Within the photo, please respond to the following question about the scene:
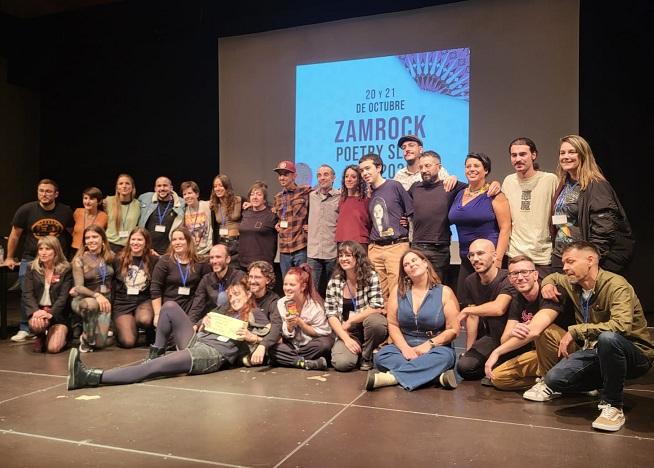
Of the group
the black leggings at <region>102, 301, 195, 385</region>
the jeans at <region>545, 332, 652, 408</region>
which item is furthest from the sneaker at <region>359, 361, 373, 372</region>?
the jeans at <region>545, 332, 652, 408</region>

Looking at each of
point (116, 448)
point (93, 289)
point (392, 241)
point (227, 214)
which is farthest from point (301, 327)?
point (93, 289)

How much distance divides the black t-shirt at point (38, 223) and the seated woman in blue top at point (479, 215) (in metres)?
3.65

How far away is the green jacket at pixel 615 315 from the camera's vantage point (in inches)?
120

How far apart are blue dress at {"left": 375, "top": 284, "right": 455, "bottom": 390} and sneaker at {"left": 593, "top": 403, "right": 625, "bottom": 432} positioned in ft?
3.30

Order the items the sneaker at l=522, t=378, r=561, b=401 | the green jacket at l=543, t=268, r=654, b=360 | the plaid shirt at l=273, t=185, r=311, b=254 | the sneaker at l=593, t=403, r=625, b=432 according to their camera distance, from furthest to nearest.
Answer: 1. the plaid shirt at l=273, t=185, r=311, b=254
2. the sneaker at l=522, t=378, r=561, b=401
3. the green jacket at l=543, t=268, r=654, b=360
4. the sneaker at l=593, t=403, r=625, b=432

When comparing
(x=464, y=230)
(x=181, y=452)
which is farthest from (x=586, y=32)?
(x=181, y=452)

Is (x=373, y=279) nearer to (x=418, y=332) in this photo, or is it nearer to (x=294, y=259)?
(x=418, y=332)

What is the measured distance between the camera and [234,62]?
7.31 metres

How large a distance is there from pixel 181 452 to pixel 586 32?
503 cm

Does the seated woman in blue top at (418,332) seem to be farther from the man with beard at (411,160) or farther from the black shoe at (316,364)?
the man with beard at (411,160)

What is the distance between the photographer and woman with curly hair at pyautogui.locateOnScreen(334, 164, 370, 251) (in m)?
4.82

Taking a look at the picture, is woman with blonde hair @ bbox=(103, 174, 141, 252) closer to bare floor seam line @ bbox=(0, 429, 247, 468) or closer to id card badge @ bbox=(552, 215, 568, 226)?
bare floor seam line @ bbox=(0, 429, 247, 468)

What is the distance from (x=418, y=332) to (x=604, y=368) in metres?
1.19

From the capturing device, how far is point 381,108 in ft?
20.8
